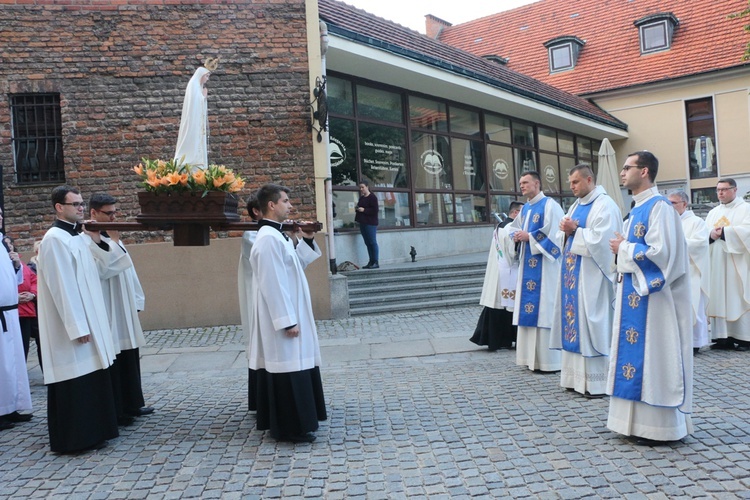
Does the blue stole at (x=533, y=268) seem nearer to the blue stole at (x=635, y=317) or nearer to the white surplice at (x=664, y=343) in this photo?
the blue stole at (x=635, y=317)

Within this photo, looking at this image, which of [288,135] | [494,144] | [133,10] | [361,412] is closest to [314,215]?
[288,135]

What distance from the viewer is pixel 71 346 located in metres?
5.08

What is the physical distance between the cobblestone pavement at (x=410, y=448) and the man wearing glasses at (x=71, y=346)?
19 centimetres

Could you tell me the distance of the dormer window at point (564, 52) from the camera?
1145 inches

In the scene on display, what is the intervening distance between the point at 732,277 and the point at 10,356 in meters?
8.29

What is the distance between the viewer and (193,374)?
26.0 feet

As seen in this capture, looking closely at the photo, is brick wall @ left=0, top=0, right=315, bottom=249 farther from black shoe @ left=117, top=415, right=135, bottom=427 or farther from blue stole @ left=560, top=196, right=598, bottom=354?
blue stole @ left=560, top=196, right=598, bottom=354

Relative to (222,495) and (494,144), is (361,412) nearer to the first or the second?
(222,495)

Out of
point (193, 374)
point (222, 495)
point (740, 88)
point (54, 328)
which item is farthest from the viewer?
point (740, 88)

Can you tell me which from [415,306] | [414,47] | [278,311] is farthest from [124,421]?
[414,47]

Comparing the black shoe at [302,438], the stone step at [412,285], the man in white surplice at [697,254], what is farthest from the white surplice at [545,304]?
the stone step at [412,285]

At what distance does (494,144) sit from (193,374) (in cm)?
1451

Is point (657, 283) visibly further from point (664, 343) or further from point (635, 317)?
point (664, 343)

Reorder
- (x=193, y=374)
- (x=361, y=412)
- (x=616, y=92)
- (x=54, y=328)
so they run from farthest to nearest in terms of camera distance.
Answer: (x=616, y=92) → (x=193, y=374) → (x=361, y=412) → (x=54, y=328)
